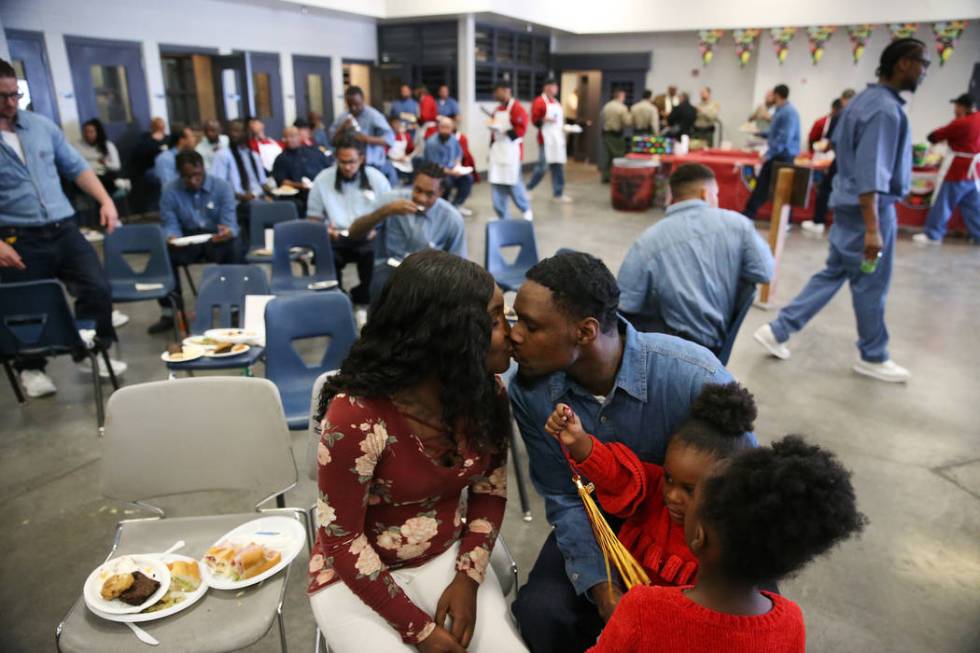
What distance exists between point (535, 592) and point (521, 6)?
459 inches

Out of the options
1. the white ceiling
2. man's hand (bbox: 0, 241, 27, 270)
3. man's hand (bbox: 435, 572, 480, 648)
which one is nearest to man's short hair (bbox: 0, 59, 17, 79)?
man's hand (bbox: 0, 241, 27, 270)

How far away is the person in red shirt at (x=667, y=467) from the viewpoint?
4.50ft

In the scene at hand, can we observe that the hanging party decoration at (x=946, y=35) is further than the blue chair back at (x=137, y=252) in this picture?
Yes

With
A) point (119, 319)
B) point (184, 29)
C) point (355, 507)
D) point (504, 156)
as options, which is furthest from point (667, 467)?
point (184, 29)

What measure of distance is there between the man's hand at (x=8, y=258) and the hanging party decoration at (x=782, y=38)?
12.7 m

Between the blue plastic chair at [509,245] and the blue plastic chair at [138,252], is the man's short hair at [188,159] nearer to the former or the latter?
the blue plastic chair at [138,252]

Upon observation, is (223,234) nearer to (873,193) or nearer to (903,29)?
(873,193)

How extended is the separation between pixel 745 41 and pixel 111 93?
11.0 metres

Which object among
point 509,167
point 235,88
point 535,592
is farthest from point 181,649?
point 235,88

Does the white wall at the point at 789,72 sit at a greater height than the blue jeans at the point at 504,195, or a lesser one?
greater

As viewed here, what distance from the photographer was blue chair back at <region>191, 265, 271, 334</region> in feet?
11.0

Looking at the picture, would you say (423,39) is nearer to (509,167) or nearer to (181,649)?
(509,167)

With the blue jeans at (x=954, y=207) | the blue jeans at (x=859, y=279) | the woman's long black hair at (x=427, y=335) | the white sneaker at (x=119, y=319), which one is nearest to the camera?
the woman's long black hair at (x=427, y=335)

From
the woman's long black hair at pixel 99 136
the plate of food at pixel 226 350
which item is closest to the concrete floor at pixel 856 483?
the plate of food at pixel 226 350
